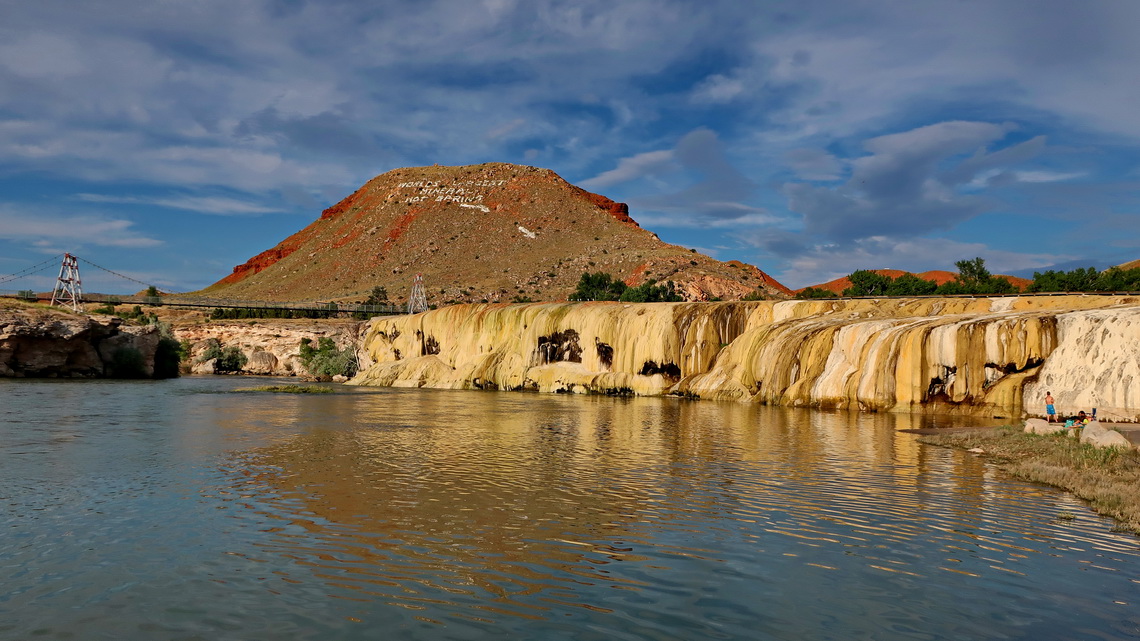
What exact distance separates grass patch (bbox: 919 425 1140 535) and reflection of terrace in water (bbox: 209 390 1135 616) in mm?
1153

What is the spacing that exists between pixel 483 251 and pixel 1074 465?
5381 inches

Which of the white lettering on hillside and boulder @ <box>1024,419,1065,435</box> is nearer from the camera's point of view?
boulder @ <box>1024,419,1065,435</box>

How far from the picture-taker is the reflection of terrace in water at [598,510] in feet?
33.8

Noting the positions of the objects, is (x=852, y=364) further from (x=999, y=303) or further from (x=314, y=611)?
(x=314, y=611)

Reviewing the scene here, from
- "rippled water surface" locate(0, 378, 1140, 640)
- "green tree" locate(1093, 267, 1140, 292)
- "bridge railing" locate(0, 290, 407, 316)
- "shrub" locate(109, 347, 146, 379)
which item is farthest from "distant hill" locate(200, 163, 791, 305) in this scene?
"rippled water surface" locate(0, 378, 1140, 640)

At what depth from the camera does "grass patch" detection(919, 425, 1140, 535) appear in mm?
14312

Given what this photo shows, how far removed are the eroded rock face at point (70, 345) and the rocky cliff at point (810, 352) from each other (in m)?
25.2

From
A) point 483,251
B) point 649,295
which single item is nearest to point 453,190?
point 483,251

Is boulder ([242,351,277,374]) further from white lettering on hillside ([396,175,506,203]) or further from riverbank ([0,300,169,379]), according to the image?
white lettering on hillside ([396,175,506,203])

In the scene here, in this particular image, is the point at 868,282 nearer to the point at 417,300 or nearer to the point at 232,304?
the point at 417,300

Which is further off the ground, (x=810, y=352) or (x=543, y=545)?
(x=810, y=352)

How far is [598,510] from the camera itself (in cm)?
1408

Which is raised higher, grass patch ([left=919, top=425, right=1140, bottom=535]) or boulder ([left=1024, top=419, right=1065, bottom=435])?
boulder ([left=1024, top=419, right=1065, bottom=435])

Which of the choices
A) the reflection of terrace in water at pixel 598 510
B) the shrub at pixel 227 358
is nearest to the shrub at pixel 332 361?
the shrub at pixel 227 358
